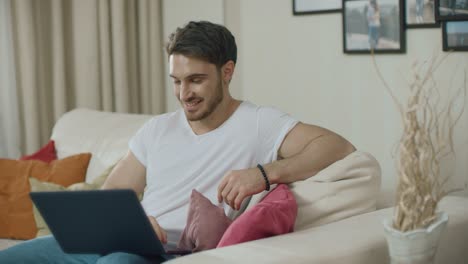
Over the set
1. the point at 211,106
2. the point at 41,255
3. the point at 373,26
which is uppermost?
the point at 373,26

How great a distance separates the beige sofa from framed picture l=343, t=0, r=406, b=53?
2.34 ft

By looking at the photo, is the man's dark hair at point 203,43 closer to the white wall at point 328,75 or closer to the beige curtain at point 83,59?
the white wall at point 328,75

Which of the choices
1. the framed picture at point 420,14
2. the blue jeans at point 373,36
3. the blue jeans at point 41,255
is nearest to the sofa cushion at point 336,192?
the blue jeans at point 41,255

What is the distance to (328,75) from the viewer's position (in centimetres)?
349

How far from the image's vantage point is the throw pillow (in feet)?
7.91

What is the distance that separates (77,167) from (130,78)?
3.68 ft

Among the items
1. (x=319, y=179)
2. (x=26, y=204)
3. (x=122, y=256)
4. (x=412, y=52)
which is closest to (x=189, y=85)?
(x=319, y=179)

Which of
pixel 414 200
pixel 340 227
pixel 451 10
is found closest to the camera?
pixel 414 200

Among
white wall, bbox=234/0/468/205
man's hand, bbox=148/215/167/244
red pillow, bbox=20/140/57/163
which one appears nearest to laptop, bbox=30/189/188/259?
man's hand, bbox=148/215/167/244

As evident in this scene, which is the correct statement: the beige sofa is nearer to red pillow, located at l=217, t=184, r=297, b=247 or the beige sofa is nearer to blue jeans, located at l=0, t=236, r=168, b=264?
red pillow, located at l=217, t=184, r=297, b=247

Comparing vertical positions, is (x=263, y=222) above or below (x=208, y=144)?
below

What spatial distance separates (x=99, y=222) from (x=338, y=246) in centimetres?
60

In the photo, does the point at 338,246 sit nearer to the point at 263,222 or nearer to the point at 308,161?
the point at 263,222

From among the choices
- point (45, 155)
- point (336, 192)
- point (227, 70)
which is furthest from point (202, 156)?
point (45, 155)
